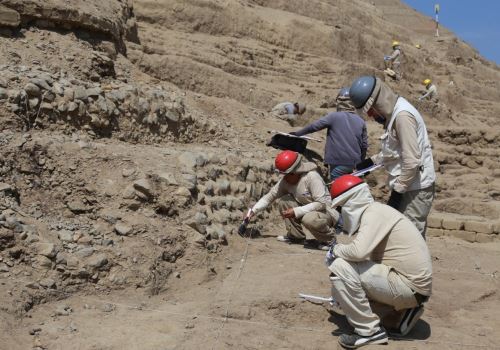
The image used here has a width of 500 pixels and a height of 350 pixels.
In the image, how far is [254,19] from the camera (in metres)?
14.9

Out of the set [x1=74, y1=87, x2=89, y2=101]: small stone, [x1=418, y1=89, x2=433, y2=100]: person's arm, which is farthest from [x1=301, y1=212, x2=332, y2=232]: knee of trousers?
[x1=418, y1=89, x2=433, y2=100]: person's arm

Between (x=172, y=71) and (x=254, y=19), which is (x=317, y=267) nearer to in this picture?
(x=172, y=71)

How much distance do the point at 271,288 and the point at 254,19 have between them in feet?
36.7

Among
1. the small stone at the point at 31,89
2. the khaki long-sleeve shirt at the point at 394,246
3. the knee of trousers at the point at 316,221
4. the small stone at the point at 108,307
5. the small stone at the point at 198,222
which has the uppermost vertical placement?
the khaki long-sleeve shirt at the point at 394,246

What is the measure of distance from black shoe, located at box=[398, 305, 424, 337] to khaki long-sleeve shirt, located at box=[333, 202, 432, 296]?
226mm

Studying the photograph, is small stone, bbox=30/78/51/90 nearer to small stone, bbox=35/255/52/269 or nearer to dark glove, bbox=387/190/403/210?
small stone, bbox=35/255/52/269

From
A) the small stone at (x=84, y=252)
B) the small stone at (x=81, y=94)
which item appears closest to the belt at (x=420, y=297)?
the small stone at (x=84, y=252)

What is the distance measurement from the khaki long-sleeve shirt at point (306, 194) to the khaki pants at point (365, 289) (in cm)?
201

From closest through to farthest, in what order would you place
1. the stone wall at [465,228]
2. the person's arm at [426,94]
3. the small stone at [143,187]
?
the small stone at [143,187]
the stone wall at [465,228]
the person's arm at [426,94]

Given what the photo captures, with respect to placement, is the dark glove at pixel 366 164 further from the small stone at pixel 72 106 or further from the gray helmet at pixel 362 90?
the small stone at pixel 72 106

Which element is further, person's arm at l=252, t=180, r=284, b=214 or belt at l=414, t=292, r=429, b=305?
person's arm at l=252, t=180, r=284, b=214

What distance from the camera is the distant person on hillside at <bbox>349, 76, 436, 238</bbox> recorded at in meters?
4.25

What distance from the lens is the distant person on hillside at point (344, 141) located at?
6.37 meters

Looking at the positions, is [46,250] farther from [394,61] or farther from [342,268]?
[394,61]
